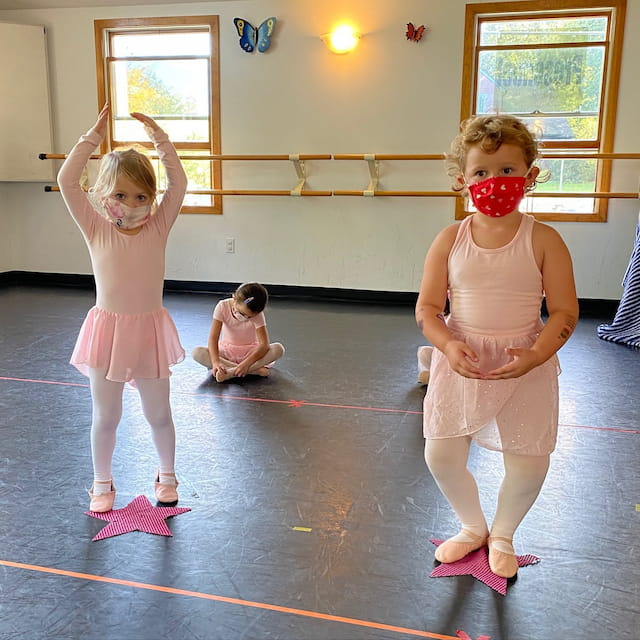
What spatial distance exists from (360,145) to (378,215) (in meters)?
0.54

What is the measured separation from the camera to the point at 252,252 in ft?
18.0

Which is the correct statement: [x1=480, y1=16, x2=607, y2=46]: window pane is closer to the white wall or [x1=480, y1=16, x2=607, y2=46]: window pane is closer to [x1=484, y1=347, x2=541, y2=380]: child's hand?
the white wall

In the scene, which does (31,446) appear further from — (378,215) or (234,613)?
(378,215)

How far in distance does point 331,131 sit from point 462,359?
4.13m

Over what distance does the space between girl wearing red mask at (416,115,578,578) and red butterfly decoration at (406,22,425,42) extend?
3.76 metres

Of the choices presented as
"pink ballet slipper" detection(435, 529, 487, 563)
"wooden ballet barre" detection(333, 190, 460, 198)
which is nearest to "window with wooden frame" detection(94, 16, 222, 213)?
"wooden ballet barre" detection(333, 190, 460, 198)

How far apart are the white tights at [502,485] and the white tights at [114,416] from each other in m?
0.73

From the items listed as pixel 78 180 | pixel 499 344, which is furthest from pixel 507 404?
pixel 78 180

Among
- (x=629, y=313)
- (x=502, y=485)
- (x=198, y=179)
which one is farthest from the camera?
(x=198, y=179)

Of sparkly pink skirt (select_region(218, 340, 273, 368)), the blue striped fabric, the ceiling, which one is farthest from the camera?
the ceiling

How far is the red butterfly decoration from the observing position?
4793mm

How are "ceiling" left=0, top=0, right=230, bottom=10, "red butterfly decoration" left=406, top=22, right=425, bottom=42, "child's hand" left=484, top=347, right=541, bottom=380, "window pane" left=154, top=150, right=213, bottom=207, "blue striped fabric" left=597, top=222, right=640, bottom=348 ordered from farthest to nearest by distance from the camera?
"window pane" left=154, top=150, right=213, bottom=207 → "ceiling" left=0, top=0, right=230, bottom=10 → "red butterfly decoration" left=406, top=22, right=425, bottom=42 → "blue striped fabric" left=597, top=222, right=640, bottom=348 → "child's hand" left=484, top=347, right=541, bottom=380

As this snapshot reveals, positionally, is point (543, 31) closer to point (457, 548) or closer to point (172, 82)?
point (172, 82)

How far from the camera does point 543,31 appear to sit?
186 inches
